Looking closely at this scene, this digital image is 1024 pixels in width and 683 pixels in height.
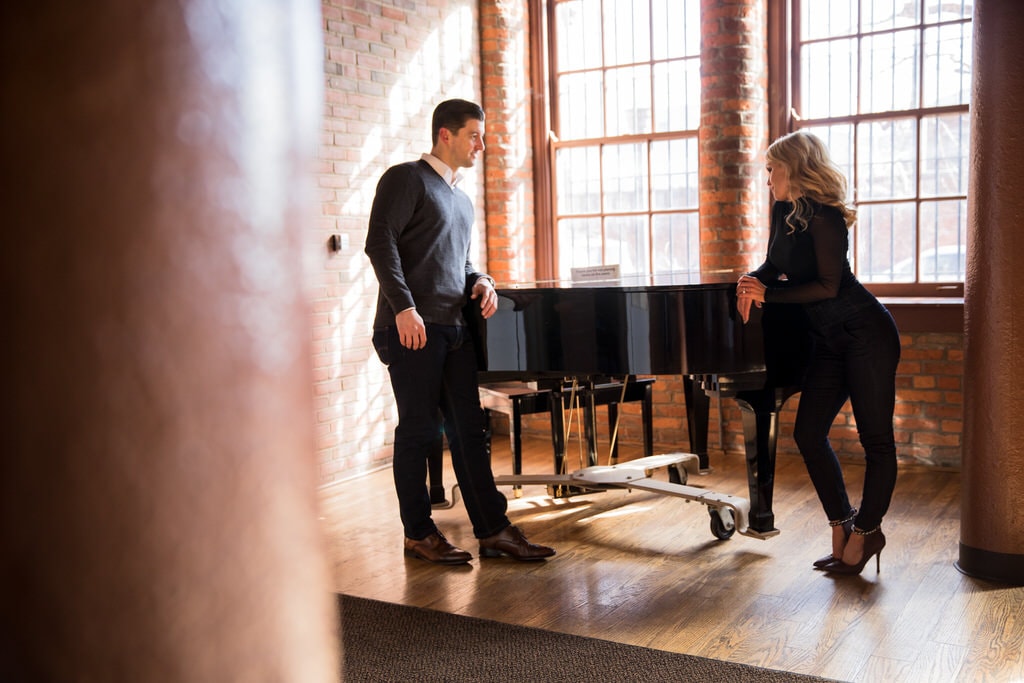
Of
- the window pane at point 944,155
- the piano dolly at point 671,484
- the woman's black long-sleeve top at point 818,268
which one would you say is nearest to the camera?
the woman's black long-sleeve top at point 818,268

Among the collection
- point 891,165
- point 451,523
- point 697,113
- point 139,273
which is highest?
point 697,113

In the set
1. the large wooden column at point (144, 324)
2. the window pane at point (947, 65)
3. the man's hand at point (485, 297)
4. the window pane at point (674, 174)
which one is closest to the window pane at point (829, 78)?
the window pane at point (947, 65)

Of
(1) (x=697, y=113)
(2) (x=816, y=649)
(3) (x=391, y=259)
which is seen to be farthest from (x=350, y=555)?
(1) (x=697, y=113)

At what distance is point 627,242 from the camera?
6.55m

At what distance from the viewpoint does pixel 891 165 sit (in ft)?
18.4

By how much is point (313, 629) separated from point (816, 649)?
2.86 m

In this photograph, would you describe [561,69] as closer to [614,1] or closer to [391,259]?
[614,1]

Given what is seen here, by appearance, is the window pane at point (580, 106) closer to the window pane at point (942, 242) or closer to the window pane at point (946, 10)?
the window pane at point (946, 10)

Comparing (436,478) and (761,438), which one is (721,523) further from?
(436,478)

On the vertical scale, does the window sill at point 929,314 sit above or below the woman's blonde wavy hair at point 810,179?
below

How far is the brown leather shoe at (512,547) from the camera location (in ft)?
12.7

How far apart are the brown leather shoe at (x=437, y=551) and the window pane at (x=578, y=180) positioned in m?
3.33

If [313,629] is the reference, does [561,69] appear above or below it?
above

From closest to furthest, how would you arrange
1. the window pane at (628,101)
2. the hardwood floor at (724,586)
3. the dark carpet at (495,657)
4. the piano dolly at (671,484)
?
the dark carpet at (495,657)
the hardwood floor at (724,586)
the piano dolly at (671,484)
the window pane at (628,101)
